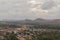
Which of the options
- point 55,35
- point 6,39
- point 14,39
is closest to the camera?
point 55,35

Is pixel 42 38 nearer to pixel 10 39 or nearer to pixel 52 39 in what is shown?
pixel 52 39

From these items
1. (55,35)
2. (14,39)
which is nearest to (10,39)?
(14,39)

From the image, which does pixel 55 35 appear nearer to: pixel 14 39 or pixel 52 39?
pixel 52 39

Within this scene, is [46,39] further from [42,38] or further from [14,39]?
[14,39]

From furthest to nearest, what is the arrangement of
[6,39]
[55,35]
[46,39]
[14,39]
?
1. [14,39]
2. [6,39]
3. [55,35]
4. [46,39]

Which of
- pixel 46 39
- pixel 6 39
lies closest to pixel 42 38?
pixel 46 39

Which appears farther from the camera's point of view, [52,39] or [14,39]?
[14,39]

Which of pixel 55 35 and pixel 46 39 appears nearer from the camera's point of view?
pixel 46 39
